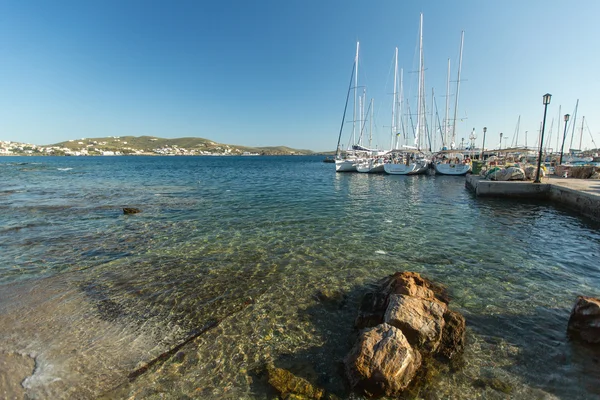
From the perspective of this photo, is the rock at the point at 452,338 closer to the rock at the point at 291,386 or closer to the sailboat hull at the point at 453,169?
the rock at the point at 291,386

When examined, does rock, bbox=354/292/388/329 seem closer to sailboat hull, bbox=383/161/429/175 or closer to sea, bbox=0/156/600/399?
sea, bbox=0/156/600/399

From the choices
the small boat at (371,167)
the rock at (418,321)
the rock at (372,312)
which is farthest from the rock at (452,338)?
the small boat at (371,167)

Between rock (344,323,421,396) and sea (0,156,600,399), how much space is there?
255 millimetres

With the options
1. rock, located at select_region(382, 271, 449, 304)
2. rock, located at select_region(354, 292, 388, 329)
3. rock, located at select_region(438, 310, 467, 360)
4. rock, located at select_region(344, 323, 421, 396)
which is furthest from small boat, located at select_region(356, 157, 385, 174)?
rock, located at select_region(344, 323, 421, 396)

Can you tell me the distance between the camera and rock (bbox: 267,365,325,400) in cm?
393

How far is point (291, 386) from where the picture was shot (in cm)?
407

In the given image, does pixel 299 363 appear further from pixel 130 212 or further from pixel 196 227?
pixel 130 212

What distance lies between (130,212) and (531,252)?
19.5 metres

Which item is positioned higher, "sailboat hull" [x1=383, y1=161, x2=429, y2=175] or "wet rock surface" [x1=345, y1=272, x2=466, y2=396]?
"sailboat hull" [x1=383, y1=161, x2=429, y2=175]

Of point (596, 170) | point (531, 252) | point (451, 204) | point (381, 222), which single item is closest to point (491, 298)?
point (531, 252)

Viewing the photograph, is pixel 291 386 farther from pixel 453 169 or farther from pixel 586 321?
pixel 453 169

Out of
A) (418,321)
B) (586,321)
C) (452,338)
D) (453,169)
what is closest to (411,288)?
(418,321)

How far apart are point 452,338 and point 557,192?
21.5 meters

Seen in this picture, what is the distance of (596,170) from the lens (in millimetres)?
25672
